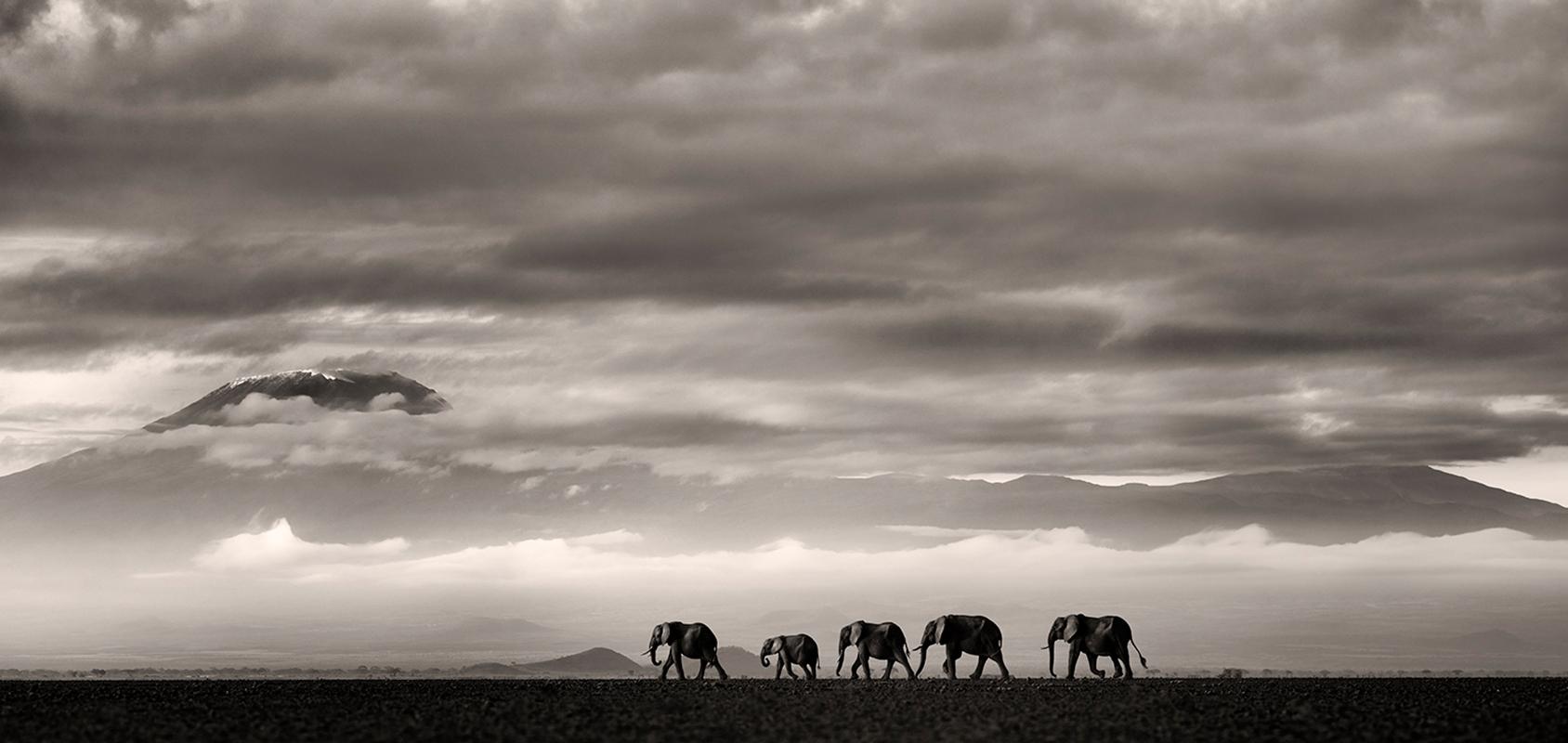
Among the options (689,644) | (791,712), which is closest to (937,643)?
(689,644)

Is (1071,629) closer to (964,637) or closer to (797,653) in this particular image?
(964,637)

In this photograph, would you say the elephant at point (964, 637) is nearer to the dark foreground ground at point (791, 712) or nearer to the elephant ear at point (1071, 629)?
the elephant ear at point (1071, 629)

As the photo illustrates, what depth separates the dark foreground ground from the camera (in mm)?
35750

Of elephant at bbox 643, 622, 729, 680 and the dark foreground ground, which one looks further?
elephant at bbox 643, 622, 729, 680

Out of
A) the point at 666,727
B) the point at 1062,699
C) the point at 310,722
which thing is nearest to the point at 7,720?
the point at 310,722

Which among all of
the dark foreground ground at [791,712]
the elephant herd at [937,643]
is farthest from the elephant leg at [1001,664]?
the dark foreground ground at [791,712]

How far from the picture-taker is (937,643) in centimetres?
6825

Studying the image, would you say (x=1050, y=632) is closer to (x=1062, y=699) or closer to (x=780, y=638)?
(x=780, y=638)

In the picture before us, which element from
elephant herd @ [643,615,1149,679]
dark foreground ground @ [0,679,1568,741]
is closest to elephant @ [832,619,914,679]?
elephant herd @ [643,615,1149,679]

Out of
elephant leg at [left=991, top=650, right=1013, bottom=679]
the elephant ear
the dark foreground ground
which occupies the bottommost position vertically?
the dark foreground ground

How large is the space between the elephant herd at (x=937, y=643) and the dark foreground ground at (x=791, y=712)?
9904mm

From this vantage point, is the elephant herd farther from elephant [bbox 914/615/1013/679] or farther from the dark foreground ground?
the dark foreground ground

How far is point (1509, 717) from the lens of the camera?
4031cm

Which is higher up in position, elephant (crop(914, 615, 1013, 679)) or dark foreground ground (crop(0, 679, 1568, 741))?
elephant (crop(914, 615, 1013, 679))
